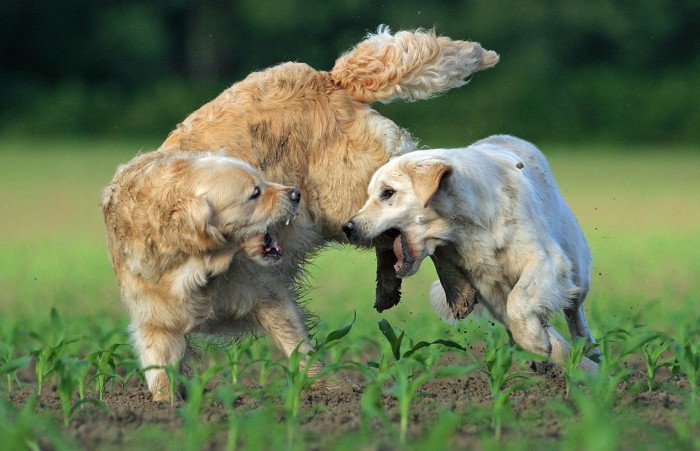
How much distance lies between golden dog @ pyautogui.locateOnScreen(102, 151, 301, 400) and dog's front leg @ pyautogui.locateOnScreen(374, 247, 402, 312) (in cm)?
122

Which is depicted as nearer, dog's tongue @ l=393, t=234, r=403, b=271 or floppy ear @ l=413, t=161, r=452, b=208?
floppy ear @ l=413, t=161, r=452, b=208

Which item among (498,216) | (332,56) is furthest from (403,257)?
(332,56)

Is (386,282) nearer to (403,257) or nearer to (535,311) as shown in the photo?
(403,257)

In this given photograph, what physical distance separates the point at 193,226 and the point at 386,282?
5.88ft

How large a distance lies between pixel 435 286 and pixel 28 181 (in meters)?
21.6

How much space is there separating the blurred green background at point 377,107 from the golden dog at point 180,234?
4743 mm

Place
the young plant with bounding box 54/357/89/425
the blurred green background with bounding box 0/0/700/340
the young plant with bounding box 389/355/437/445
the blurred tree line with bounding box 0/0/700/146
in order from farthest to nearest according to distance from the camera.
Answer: the blurred tree line with bounding box 0/0/700/146
the blurred green background with bounding box 0/0/700/340
the young plant with bounding box 54/357/89/425
the young plant with bounding box 389/355/437/445

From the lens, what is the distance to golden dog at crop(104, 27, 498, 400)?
6840 mm

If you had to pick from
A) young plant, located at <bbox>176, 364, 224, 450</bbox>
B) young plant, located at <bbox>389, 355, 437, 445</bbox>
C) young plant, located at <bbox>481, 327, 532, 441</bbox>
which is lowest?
young plant, located at <bbox>481, 327, 532, 441</bbox>

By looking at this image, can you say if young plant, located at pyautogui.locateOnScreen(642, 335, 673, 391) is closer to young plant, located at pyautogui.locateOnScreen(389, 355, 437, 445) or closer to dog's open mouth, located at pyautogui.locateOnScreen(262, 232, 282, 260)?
young plant, located at pyautogui.locateOnScreen(389, 355, 437, 445)

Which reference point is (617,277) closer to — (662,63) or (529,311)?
(529,311)

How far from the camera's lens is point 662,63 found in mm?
43281

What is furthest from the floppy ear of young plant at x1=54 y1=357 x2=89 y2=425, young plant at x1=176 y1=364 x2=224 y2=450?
young plant at x1=54 y1=357 x2=89 y2=425

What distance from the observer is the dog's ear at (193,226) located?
19.7ft
